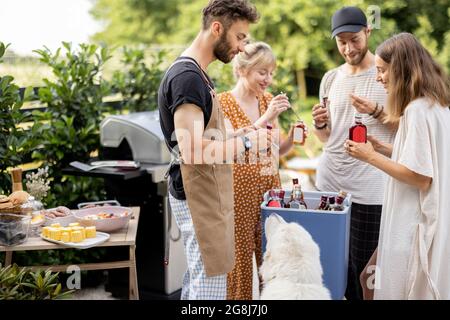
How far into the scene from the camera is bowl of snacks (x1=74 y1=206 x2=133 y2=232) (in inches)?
106

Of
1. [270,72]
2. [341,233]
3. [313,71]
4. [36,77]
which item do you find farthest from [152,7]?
[341,233]

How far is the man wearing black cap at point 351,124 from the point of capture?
2928mm

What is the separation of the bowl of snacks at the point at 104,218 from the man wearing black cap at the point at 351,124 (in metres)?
1.15

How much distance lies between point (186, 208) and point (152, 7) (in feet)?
45.0

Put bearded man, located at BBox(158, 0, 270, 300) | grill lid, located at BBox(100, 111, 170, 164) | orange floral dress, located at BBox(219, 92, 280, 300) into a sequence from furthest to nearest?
grill lid, located at BBox(100, 111, 170, 164)
orange floral dress, located at BBox(219, 92, 280, 300)
bearded man, located at BBox(158, 0, 270, 300)

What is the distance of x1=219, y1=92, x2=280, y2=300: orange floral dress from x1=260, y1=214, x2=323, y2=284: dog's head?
67 cm

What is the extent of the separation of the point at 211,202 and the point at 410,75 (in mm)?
1053

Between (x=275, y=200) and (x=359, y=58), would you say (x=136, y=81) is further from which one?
(x=275, y=200)

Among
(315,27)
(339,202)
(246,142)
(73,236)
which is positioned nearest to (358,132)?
(339,202)

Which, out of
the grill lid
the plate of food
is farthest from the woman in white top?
the grill lid

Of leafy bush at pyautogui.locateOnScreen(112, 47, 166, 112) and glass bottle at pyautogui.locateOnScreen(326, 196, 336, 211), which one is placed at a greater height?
leafy bush at pyautogui.locateOnScreen(112, 47, 166, 112)

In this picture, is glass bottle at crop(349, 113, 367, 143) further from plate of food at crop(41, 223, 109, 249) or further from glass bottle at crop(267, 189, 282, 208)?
plate of food at crop(41, 223, 109, 249)

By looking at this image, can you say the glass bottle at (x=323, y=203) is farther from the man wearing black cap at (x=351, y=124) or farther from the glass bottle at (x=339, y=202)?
the man wearing black cap at (x=351, y=124)

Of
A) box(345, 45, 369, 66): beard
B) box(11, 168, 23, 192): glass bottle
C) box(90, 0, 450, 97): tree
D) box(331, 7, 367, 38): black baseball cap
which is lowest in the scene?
box(11, 168, 23, 192): glass bottle
